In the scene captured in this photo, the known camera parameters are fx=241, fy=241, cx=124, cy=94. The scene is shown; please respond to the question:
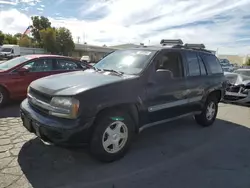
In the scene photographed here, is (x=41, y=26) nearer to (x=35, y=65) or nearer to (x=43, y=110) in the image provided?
(x=35, y=65)

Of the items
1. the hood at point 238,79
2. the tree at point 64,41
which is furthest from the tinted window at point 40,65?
the tree at point 64,41

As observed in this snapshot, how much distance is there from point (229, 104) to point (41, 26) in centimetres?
6059

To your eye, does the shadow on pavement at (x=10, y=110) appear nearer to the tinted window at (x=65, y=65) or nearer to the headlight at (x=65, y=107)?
the tinted window at (x=65, y=65)

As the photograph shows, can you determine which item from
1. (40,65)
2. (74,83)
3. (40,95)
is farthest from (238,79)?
(40,95)

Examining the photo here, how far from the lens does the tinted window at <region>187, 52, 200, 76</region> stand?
5141mm

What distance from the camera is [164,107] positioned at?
441 cm

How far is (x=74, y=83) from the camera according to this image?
359 centimetres

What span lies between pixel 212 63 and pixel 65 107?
4.21m

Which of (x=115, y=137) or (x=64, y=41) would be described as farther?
(x=64, y=41)

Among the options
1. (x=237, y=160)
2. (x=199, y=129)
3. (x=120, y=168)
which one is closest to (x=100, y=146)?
(x=120, y=168)

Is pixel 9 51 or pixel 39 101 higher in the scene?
pixel 39 101

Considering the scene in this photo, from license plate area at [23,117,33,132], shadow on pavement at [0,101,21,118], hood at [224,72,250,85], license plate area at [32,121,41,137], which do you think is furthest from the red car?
hood at [224,72,250,85]

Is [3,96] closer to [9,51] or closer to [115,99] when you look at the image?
[115,99]

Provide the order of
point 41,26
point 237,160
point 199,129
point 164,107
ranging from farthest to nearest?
1. point 41,26
2. point 199,129
3. point 164,107
4. point 237,160
